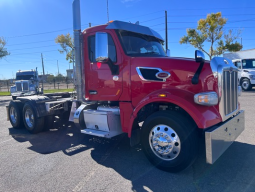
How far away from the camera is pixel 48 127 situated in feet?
21.1

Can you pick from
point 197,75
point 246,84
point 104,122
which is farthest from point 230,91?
point 246,84

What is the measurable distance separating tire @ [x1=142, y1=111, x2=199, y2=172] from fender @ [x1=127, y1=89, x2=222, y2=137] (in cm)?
21

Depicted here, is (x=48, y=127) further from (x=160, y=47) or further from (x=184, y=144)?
(x=184, y=144)

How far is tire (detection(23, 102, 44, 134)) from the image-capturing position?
6115mm

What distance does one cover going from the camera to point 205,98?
10.8ft

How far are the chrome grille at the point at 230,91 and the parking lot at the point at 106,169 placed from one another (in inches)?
37.3

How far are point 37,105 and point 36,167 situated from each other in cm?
251

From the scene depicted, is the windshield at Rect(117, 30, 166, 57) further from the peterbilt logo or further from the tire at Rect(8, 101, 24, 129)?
the tire at Rect(8, 101, 24, 129)

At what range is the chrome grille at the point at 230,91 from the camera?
359cm

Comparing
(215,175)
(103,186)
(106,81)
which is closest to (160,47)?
(106,81)

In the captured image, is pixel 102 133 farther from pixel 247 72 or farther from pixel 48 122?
pixel 247 72

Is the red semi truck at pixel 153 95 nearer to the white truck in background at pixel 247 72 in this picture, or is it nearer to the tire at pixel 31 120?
the tire at pixel 31 120

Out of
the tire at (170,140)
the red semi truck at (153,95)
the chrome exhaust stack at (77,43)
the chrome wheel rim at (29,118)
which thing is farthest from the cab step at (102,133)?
the chrome wheel rim at (29,118)

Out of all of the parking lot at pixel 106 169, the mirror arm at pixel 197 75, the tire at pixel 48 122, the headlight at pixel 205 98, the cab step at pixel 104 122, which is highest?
the mirror arm at pixel 197 75
